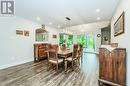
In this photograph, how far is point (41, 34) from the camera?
6.93m

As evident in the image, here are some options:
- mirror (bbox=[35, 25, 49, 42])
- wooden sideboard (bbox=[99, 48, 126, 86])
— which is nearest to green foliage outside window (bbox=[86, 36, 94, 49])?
mirror (bbox=[35, 25, 49, 42])

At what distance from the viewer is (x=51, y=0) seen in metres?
3.31

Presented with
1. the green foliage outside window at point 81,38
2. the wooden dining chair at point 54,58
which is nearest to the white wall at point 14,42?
the wooden dining chair at point 54,58

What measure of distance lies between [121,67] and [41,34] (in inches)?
216

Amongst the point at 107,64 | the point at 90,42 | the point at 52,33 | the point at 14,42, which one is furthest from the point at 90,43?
the point at 107,64

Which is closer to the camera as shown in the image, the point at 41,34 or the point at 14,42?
the point at 14,42

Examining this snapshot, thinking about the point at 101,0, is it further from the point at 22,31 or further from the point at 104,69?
the point at 22,31

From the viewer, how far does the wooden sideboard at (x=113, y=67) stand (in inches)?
93.3

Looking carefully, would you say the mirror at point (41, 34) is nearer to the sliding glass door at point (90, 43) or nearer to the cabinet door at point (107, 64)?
the cabinet door at point (107, 64)

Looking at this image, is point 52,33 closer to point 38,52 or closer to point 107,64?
point 38,52

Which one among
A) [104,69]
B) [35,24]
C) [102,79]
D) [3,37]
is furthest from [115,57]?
[35,24]

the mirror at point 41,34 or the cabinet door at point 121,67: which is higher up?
the mirror at point 41,34

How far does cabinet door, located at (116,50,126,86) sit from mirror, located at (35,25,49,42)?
5.08m

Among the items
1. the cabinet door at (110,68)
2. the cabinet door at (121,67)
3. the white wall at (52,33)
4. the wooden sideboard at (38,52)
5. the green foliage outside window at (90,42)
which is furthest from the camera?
the green foliage outside window at (90,42)
